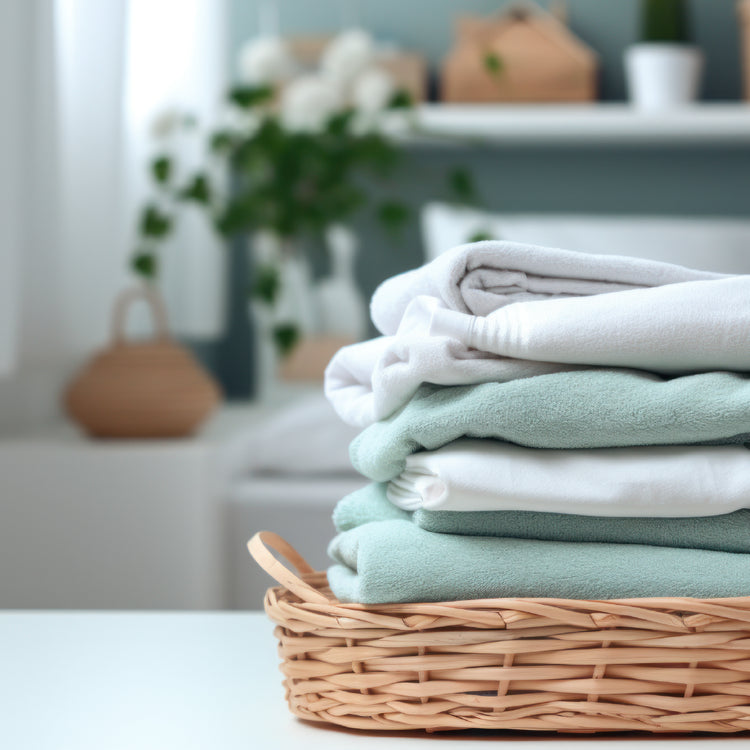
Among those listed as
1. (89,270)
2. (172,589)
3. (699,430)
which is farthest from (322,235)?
(699,430)

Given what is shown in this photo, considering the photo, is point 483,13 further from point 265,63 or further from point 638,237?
point 638,237

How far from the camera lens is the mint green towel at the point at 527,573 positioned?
463 millimetres

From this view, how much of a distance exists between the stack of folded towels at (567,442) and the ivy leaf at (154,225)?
1.35 m

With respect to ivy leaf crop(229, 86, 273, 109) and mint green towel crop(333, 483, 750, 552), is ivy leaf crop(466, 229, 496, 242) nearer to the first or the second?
ivy leaf crop(229, 86, 273, 109)

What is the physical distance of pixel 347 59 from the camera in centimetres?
205

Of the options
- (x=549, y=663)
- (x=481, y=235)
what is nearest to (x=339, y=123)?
(x=481, y=235)

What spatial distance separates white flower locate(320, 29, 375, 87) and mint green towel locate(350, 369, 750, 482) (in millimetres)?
1700

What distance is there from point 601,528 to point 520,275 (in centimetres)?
13

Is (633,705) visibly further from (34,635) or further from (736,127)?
(736,127)

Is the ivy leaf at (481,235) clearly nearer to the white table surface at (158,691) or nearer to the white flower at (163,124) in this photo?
the white flower at (163,124)

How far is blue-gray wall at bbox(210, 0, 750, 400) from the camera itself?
2277 millimetres

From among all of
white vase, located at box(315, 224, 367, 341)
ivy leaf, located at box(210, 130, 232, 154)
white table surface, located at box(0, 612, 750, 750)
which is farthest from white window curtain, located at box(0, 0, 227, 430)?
white table surface, located at box(0, 612, 750, 750)

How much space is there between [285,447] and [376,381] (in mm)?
1124

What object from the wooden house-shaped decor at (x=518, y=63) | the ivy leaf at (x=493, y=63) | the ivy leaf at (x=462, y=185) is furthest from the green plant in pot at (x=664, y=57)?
the ivy leaf at (x=462, y=185)
